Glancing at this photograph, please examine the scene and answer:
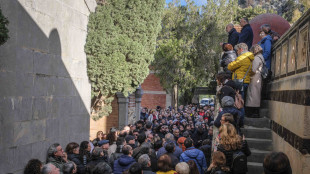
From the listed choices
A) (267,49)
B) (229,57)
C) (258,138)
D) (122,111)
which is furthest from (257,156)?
(122,111)

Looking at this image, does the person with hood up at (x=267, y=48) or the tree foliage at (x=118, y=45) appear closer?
the person with hood up at (x=267, y=48)

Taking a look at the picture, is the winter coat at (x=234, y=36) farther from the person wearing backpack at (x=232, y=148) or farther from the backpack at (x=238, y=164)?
the backpack at (x=238, y=164)

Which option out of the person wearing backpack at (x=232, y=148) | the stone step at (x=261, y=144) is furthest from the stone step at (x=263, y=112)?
the person wearing backpack at (x=232, y=148)

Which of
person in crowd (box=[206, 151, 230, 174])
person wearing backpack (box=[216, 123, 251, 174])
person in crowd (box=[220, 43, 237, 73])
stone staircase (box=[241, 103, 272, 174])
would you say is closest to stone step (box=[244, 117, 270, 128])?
stone staircase (box=[241, 103, 272, 174])

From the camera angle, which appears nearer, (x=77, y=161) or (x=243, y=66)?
(x=77, y=161)

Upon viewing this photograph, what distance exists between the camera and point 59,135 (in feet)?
25.4

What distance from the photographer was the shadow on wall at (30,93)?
19.1 ft

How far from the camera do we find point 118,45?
10.0 m

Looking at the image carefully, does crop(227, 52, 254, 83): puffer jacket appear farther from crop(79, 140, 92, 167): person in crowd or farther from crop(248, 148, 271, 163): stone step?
crop(79, 140, 92, 167): person in crowd

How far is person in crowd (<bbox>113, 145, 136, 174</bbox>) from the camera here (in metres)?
5.97

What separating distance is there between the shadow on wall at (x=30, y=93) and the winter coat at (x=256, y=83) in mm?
4272

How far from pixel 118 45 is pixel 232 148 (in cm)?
611

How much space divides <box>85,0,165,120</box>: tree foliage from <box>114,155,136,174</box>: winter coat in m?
3.96

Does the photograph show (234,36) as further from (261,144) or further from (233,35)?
(261,144)
